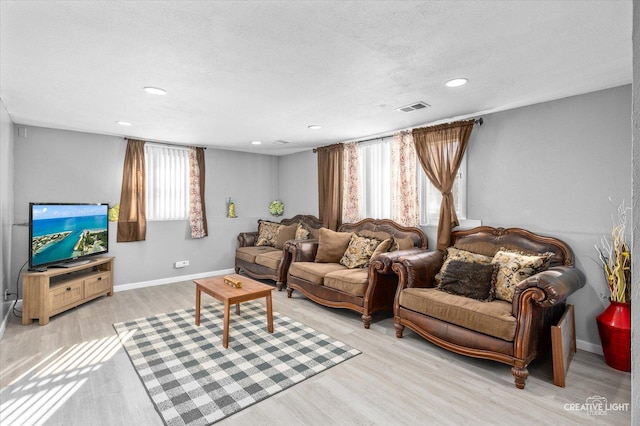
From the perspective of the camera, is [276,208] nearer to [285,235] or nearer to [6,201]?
[285,235]

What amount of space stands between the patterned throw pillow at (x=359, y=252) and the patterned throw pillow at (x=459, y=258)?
961mm

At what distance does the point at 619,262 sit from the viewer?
8.71ft

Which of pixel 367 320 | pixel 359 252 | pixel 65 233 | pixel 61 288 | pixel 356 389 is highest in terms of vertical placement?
pixel 65 233

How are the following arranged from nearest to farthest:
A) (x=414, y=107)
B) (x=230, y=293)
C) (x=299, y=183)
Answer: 1. (x=230, y=293)
2. (x=414, y=107)
3. (x=299, y=183)

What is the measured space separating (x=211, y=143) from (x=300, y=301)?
304 centimetres

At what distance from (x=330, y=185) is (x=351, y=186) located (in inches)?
16.4

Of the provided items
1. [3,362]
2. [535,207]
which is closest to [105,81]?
[3,362]

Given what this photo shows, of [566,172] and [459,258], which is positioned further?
[459,258]

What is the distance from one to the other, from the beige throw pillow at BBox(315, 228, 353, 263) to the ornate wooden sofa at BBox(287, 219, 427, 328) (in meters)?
0.02

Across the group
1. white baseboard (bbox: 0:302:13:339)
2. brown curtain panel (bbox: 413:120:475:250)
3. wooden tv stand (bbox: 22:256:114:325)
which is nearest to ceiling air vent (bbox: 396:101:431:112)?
brown curtain panel (bbox: 413:120:475:250)

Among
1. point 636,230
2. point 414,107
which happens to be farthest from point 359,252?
point 636,230

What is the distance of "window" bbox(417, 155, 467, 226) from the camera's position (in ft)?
12.7

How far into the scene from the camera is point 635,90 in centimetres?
68

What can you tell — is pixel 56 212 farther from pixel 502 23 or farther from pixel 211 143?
pixel 502 23
